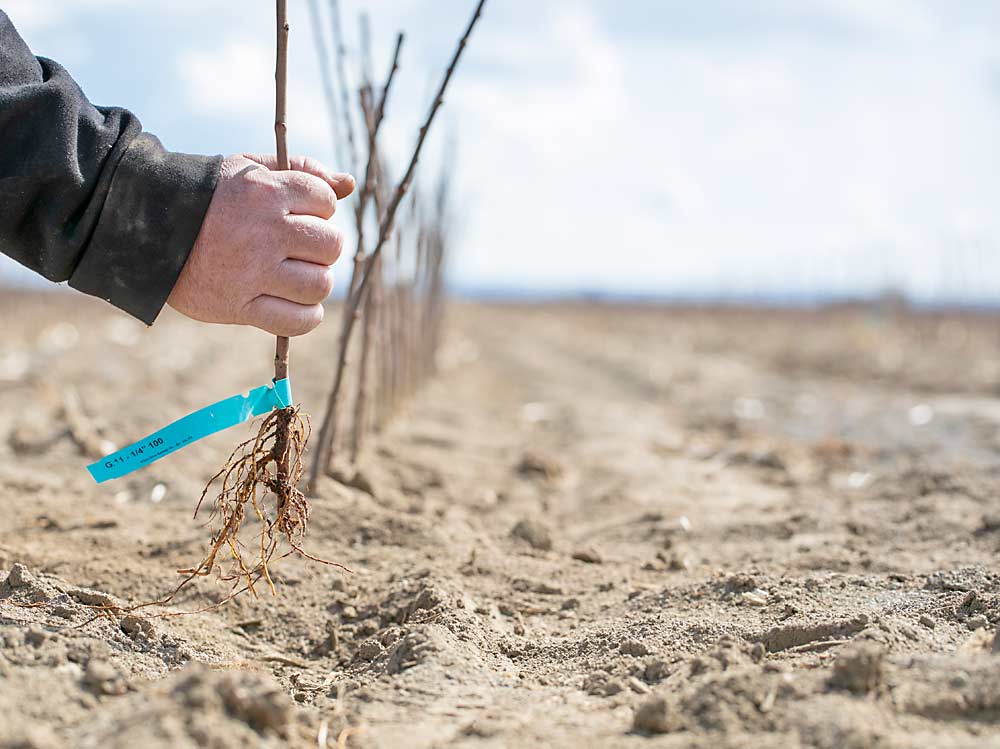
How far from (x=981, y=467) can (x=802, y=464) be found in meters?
0.87

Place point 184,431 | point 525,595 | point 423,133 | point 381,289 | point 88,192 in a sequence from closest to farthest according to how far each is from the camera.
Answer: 1. point 88,192
2. point 184,431
3. point 525,595
4. point 423,133
5. point 381,289

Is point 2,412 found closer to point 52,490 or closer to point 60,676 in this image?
point 52,490

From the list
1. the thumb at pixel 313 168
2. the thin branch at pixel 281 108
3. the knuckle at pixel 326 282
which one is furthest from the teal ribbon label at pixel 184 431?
the thumb at pixel 313 168

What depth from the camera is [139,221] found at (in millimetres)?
1715

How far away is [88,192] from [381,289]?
2.51 m

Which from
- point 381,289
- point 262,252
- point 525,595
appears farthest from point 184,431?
point 381,289

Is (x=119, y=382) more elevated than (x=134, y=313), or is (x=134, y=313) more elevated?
(x=134, y=313)

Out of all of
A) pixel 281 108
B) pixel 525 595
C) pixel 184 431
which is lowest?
pixel 525 595

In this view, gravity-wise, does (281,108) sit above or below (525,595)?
above

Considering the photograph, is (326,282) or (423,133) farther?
(423,133)

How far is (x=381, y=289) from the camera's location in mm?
4207

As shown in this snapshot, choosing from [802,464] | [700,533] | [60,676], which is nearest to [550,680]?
[60,676]

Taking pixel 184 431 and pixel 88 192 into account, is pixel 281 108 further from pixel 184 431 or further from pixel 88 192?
pixel 184 431

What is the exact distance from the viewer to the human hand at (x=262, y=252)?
5.69ft
